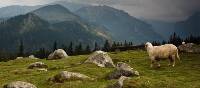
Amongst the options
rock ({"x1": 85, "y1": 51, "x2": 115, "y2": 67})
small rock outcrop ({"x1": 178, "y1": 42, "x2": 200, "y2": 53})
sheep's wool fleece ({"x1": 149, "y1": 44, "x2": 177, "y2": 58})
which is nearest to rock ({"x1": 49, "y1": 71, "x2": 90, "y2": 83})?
sheep's wool fleece ({"x1": 149, "y1": 44, "x2": 177, "y2": 58})

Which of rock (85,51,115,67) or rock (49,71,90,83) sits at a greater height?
rock (85,51,115,67)

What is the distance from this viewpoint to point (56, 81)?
140ft

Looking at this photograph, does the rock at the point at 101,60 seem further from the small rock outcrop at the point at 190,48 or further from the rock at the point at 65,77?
the small rock outcrop at the point at 190,48

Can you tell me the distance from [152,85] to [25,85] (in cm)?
1160

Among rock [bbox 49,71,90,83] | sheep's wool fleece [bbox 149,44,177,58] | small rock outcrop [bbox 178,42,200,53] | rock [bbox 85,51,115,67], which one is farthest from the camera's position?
small rock outcrop [bbox 178,42,200,53]

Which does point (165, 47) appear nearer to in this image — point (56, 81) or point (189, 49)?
point (56, 81)

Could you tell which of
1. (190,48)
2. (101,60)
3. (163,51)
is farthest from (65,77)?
(190,48)

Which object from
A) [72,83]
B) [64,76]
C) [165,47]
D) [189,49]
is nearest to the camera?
[72,83]

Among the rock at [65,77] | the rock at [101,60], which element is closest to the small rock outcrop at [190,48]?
the rock at [101,60]

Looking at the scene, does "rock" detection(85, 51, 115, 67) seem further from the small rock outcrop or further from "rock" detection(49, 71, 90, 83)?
the small rock outcrop

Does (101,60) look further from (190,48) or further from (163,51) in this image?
(190,48)

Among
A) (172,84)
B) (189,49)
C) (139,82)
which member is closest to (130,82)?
(139,82)

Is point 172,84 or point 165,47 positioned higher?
point 165,47

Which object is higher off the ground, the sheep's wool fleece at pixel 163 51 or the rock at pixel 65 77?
the sheep's wool fleece at pixel 163 51
